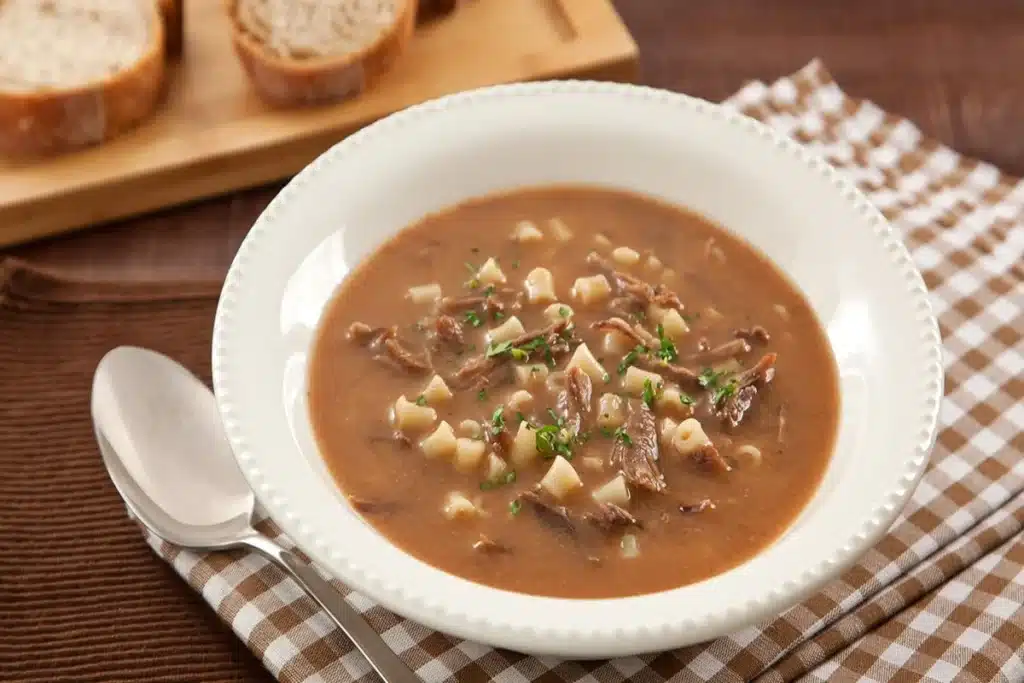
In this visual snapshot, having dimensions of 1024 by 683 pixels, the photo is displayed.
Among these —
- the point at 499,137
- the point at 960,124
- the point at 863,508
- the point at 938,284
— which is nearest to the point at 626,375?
the point at 863,508

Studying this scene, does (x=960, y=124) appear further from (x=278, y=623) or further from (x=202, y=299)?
(x=278, y=623)

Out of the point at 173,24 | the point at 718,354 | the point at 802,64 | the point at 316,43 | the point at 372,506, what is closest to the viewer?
the point at 372,506

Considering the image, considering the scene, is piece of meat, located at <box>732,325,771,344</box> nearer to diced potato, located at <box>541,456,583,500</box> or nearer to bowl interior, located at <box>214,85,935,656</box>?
bowl interior, located at <box>214,85,935,656</box>

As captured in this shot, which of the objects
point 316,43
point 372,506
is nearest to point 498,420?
point 372,506

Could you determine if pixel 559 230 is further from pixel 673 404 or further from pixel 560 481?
pixel 560 481

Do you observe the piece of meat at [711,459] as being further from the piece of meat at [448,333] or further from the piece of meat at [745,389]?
the piece of meat at [448,333]

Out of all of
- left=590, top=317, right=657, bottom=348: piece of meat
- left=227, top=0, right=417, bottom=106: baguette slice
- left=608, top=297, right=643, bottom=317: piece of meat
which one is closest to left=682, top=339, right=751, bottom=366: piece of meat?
left=590, top=317, right=657, bottom=348: piece of meat
